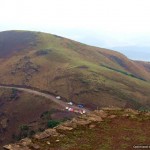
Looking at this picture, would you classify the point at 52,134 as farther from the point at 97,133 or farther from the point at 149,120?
the point at 149,120

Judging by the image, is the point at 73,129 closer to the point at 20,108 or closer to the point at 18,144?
the point at 18,144

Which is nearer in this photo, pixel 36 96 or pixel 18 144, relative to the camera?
pixel 18 144

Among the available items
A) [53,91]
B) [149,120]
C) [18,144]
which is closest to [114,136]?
[149,120]

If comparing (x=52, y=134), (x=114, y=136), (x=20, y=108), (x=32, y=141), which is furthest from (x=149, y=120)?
(x=20, y=108)

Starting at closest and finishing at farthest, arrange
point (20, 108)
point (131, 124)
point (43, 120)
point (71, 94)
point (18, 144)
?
1. point (18, 144)
2. point (131, 124)
3. point (43, 120)
4. point (20, 108)
5. point (71, 94)

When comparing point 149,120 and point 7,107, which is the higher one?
point 149,120

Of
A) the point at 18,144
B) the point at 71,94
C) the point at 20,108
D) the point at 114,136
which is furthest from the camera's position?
the point at 71,94
